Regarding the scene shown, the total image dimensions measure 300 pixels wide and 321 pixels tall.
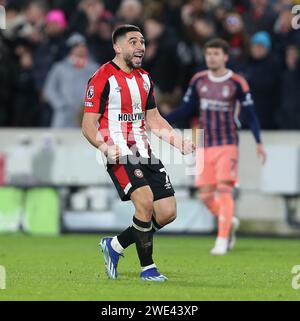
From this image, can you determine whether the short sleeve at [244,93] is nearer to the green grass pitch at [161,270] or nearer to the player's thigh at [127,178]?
the green grass pitch at [161,270]

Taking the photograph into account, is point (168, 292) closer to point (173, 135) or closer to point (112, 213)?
point (173, 135)

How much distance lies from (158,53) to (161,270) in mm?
7187

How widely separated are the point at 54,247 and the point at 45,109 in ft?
14.0

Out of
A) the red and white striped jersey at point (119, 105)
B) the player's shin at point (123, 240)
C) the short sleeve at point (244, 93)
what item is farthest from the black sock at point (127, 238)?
the short sleeve at point (244, 93)

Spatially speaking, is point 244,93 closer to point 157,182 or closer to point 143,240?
point 157,182

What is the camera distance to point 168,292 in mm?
9086

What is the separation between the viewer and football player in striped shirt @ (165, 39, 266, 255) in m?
13.8

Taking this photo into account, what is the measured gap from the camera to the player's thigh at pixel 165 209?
1014 cm

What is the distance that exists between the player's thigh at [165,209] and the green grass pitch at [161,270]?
22.9 inches

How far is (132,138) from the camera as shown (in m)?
10.2

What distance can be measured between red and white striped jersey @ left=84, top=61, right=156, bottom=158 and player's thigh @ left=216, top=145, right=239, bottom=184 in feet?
12.0

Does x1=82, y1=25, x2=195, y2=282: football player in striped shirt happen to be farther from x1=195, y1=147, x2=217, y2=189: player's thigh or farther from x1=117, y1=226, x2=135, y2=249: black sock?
x1=195, y1=147, x2=217, y2=189: player's thigh

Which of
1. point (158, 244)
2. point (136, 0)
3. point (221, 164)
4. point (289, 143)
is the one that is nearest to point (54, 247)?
point (158, 244)

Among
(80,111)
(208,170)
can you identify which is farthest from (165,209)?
(80,111)
